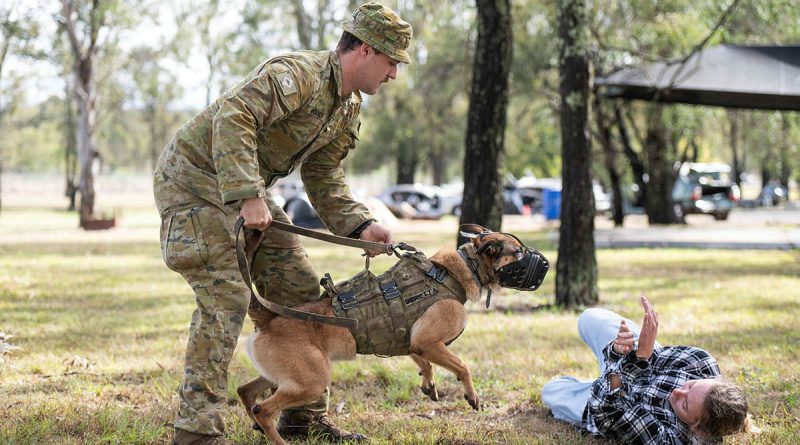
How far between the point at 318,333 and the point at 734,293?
8080 millimetres

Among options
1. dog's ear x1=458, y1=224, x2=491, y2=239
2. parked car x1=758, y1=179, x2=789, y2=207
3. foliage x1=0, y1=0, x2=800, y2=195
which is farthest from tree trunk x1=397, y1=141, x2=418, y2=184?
dog's ear x1=458, y1=224, x2=491, y2=239

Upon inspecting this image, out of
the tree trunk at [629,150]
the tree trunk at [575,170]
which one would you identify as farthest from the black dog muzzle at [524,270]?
the tree trunk at [629,150]

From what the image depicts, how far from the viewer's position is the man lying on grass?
3553mm

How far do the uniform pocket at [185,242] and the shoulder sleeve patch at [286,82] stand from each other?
0.73 metres

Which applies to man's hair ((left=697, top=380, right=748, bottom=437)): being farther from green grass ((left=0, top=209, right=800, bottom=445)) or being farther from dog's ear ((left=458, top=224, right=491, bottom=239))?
dog's ear ((left=458, top=224, right=491, bottom=239))

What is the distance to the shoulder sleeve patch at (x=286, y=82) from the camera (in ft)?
11.9

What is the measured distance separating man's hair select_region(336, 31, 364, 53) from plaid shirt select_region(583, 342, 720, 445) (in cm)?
214

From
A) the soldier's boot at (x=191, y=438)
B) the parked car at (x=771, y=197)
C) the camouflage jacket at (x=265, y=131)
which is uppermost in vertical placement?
the camouflage jacket at (x=265, y=131)

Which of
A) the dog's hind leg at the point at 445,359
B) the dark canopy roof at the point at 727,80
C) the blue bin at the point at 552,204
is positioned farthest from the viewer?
the blue bin at the point at 552,204

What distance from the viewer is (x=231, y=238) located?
3.81 meters

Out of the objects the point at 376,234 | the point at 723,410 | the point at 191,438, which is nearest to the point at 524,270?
the point at 376,234

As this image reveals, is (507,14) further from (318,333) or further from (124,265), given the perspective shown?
(124,265)

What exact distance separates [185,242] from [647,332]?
236cm

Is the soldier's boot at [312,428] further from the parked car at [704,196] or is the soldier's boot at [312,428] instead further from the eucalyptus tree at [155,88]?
the eucalyptus tree at [155,88]
